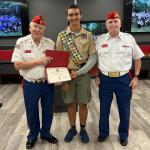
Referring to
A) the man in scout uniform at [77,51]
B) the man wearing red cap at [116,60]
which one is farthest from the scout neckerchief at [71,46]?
the man wearing red cap at [116,60]

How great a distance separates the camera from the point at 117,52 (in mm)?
2836

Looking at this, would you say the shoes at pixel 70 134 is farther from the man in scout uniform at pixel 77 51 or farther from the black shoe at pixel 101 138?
the man in scout uniform at pixel 77 51

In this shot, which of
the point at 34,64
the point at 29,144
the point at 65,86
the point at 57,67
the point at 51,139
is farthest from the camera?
the point at 51,139

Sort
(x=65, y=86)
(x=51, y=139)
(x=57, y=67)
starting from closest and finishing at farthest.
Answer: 1. (x=57, y=67)
2. (x=65, y=86)
3. (x=51, y=139)

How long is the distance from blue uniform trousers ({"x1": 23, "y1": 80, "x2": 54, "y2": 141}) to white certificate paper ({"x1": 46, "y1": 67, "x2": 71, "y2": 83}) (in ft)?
0.60

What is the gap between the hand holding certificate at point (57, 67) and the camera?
2.70 meters

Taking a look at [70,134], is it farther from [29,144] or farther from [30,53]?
[30,53]

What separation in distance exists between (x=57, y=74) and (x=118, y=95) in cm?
76

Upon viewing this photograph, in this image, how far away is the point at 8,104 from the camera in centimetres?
472

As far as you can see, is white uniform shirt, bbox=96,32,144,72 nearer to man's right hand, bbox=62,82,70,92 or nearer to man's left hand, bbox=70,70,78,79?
man's left hand, bbox=70,70,78,79

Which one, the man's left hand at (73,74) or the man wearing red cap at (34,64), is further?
the man's left hand at (73,74)

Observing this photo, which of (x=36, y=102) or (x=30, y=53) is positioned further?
(x=36, y=102)

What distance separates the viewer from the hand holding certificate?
270cm

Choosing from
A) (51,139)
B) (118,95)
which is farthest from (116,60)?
(51,139)
